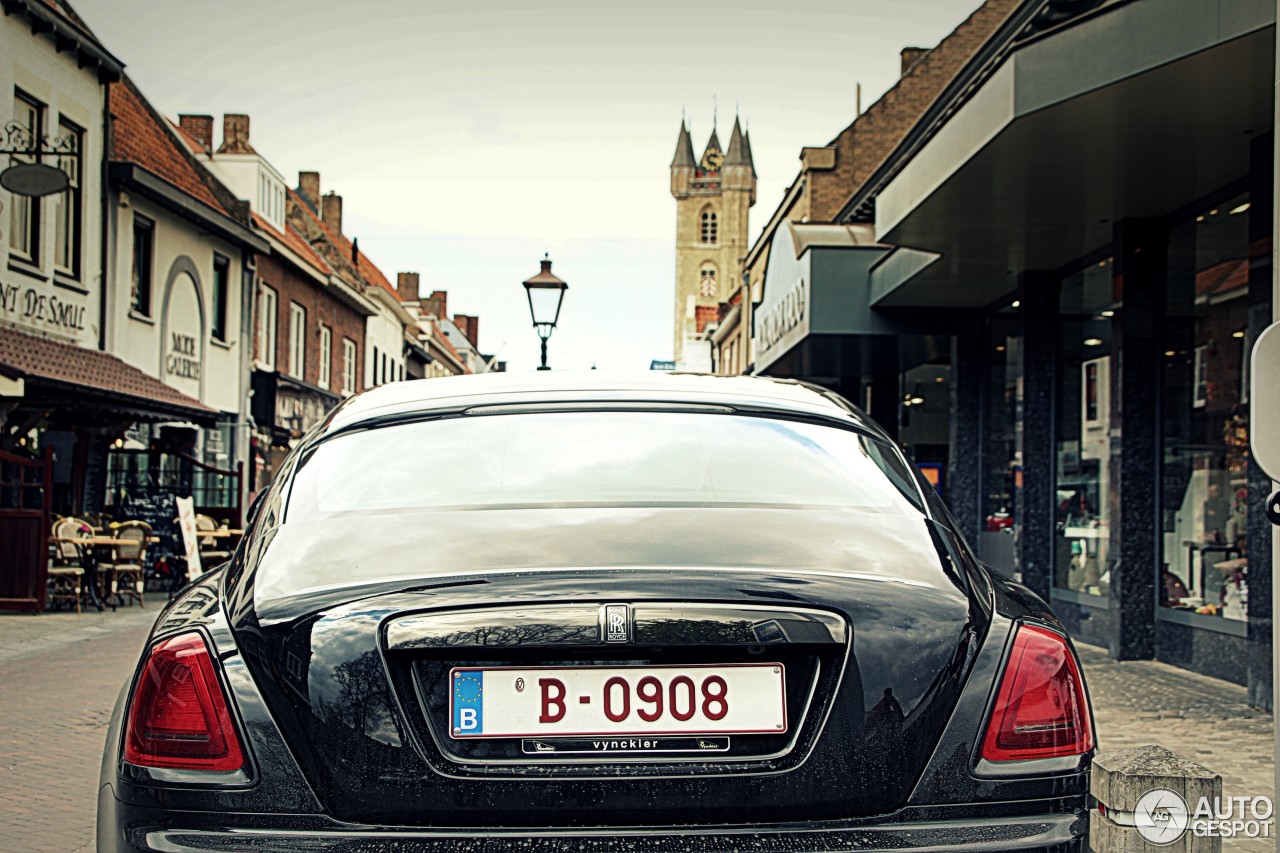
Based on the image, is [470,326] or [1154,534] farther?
[470,326]

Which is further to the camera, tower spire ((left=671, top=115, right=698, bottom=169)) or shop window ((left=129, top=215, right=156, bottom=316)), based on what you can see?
tower spire ((left=671, top=115, right=698, bottom=169))

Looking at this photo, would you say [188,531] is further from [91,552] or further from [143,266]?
[143,266]

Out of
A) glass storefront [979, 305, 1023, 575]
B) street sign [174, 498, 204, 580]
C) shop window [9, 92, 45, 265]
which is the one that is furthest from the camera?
shop window [9, 92, 45, 265]

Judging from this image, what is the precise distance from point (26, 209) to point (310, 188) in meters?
36.9

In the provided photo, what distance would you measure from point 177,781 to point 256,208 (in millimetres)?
34398

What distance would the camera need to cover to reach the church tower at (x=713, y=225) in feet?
456

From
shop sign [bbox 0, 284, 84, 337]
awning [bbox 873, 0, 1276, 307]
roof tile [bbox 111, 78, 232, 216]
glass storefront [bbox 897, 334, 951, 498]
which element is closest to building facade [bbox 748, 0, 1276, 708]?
awning [bbox 873, 0, 1276, 307]

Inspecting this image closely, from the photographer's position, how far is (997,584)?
3154mm

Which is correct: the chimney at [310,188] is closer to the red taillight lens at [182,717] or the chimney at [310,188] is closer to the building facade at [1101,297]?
the building facade at [1101,297]

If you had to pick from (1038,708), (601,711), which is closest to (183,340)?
(601,711)

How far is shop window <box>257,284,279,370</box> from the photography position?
104 ft

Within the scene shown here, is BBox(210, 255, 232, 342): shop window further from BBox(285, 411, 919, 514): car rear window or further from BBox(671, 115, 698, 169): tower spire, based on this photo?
BBox(671, 115, 698, 169): tower spire

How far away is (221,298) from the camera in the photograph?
28578mm

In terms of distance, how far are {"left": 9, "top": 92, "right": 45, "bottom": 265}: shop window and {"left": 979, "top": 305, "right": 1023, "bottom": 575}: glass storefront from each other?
41.7 ft
